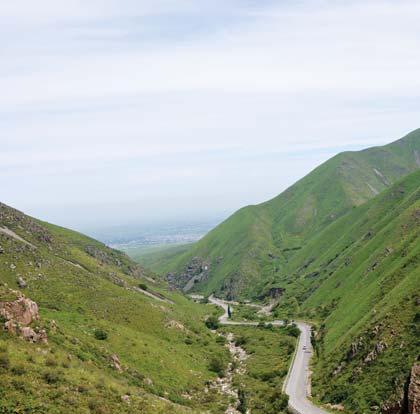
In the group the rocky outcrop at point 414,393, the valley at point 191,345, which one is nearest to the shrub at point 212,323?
the valley at point 191,345

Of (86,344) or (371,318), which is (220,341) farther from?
(86,344)

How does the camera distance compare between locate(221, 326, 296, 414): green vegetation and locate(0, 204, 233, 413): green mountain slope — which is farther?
locate(221, 326, 296, 414): green vegetation

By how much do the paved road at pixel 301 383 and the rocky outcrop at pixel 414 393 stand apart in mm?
23245

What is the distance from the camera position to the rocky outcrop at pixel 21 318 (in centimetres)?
4178

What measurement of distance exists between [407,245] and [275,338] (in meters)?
38.4

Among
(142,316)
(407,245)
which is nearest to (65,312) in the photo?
(142,316)

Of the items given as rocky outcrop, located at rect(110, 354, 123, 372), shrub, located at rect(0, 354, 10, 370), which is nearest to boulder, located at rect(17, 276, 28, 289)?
rocky outcrop, located at rect(110, 354, 123, 372)

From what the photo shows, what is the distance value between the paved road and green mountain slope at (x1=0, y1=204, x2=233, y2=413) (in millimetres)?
9875

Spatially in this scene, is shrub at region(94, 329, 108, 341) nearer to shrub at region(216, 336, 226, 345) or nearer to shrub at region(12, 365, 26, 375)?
shrub at region(12, 365, 26, 375)

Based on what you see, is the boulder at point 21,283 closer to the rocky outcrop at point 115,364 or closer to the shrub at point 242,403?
the rocky outcrop at point 115,364

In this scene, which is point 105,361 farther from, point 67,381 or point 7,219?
point 7,219

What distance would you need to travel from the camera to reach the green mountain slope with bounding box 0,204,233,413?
33.0 metres

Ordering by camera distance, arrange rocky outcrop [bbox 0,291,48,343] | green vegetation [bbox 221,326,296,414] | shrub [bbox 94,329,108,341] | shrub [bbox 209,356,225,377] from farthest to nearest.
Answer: shrub [bbox 209,356,225,377]
shrub [bbox 94,329,108,341]
green vegetation [bbox 221,326,296,414]
rocky outcrop [bbox 0,291,48,343]

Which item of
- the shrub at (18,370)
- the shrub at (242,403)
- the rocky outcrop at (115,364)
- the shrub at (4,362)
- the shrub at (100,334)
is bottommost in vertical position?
the shrub at (242,403)
